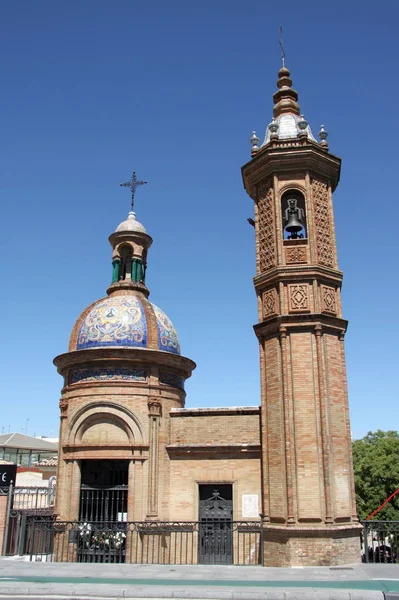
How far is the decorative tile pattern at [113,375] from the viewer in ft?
62.7

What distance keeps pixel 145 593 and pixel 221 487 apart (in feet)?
24.7

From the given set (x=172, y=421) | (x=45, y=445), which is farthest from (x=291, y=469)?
(x=45, y=445)

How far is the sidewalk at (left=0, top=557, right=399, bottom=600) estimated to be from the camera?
403 inches

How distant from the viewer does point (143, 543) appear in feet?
56.4

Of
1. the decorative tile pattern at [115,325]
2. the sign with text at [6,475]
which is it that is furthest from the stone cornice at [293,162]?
the sign with text at [6,475]

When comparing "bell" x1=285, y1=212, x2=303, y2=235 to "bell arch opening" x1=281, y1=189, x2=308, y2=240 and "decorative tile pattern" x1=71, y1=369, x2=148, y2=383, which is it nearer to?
"bell arch opening" x1=281, y1=189, x2=308, y2=240

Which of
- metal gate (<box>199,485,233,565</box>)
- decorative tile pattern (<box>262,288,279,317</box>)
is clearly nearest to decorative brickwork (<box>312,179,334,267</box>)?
decorative tile pattern (<box>262,288,279,317</box>)

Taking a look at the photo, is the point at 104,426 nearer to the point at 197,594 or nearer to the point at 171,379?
the point at 171,379

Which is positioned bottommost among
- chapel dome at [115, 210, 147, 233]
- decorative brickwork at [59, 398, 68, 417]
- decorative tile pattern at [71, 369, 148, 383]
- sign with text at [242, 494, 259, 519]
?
sign with text at [242, 494, 259, 519]

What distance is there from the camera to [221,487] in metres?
17.7

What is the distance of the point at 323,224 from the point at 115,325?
26.8 feet

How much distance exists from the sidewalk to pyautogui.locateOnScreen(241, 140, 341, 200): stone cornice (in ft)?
34.8

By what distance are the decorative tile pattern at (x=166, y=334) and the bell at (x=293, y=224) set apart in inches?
257

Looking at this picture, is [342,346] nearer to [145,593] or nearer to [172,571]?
[172,571]
